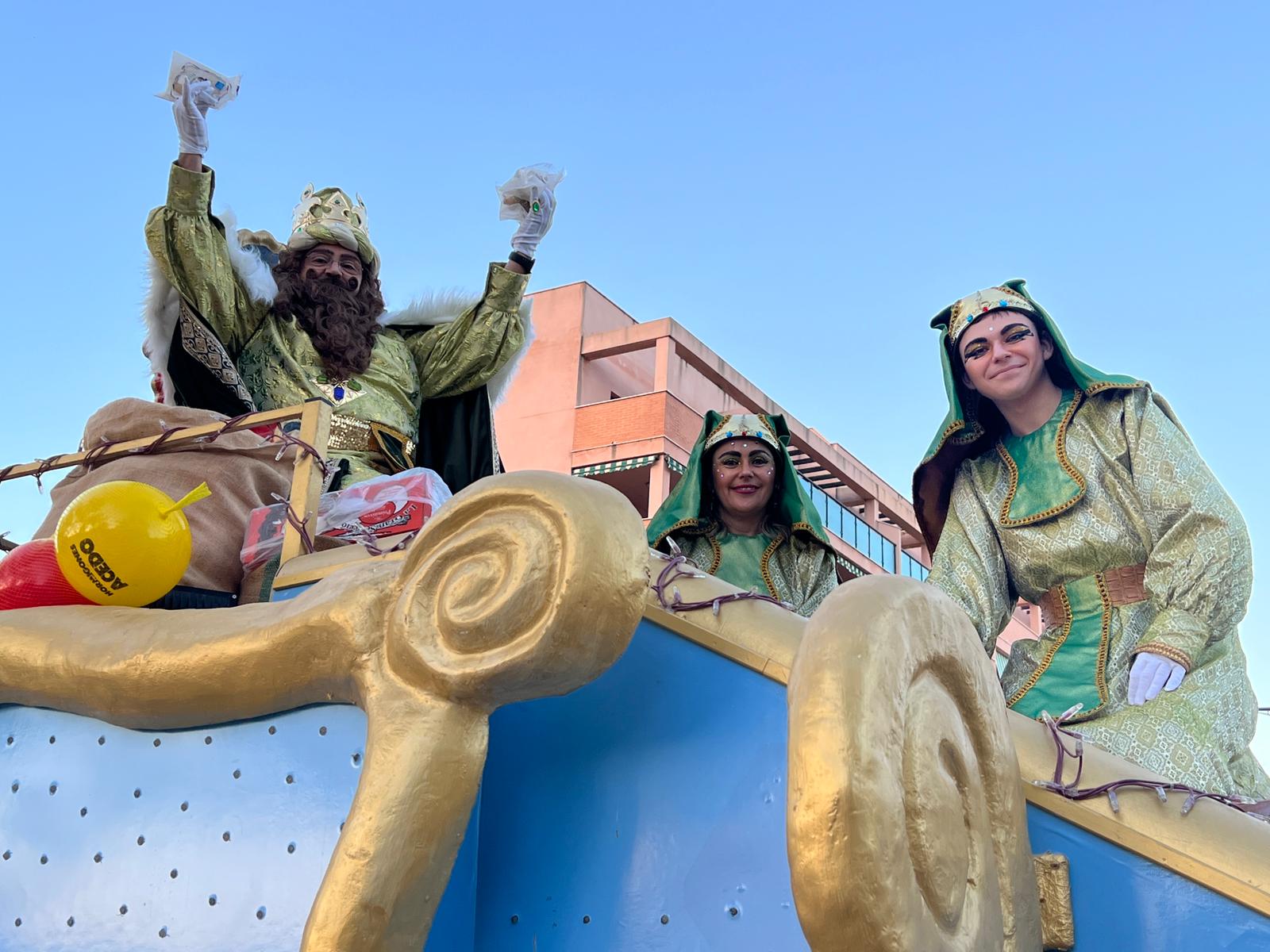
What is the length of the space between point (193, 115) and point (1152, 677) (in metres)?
2.70

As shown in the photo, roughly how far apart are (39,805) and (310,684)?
686mm

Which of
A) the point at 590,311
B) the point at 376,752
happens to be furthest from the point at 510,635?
the point at 590,311

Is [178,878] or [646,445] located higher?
[646,445]

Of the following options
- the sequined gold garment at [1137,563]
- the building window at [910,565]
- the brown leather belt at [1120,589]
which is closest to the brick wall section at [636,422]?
the building window at [910,565]

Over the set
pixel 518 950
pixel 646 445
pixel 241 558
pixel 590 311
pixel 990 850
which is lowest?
pixel 518 950

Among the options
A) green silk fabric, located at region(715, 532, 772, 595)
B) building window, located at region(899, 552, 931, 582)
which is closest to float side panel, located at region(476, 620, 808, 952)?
green silk fabric, located at region(715, 532, 772, 595)

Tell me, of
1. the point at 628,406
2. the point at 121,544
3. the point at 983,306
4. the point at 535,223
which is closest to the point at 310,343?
the point at 535,223

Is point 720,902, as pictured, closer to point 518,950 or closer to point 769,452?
point 518,950

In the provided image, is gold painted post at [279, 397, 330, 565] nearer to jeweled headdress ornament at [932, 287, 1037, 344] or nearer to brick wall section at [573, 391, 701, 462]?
jeweled headdress ornament at [932, 287, 1037, 344]

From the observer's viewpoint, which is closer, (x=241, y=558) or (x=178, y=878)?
(x=178, y=878)

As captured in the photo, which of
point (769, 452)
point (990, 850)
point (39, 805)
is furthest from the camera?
Answer: point (769, 452)

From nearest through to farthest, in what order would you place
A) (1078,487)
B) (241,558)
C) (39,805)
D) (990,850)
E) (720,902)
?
1. (990,850)
2. (720,902)
3. (39,805)
4. (241,558)
5. (1078,487)

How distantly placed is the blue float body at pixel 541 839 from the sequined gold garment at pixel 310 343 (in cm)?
156

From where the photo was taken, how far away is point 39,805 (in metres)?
2.42
